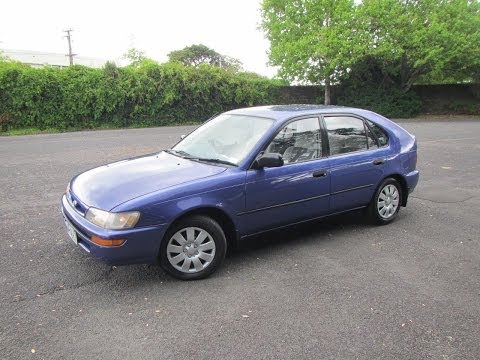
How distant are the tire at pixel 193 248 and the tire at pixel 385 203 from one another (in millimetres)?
2314

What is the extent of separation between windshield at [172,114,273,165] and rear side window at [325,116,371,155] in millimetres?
828

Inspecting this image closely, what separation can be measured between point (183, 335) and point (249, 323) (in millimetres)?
508

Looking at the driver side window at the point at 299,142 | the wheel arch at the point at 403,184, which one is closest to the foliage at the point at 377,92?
the wheel arch at the point at 403,184

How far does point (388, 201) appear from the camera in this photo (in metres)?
5.71

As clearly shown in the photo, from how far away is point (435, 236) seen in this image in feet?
17.4

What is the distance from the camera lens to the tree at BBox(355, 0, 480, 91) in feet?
85.9

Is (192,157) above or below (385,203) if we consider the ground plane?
above

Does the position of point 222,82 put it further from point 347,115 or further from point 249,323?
point 249,323

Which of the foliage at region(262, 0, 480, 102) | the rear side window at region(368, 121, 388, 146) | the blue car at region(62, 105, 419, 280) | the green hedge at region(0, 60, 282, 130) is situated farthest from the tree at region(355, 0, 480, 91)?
the blue car at region(62, 105, 419, 280)

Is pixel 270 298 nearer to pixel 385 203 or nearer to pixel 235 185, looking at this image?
pixel 235 185

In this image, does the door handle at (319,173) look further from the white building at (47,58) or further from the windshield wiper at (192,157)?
the white building at (47,58)

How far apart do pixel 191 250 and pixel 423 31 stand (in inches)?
1040

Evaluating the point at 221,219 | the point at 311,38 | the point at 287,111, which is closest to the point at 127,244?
the point at 221,219

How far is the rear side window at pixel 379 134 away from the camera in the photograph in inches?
222
